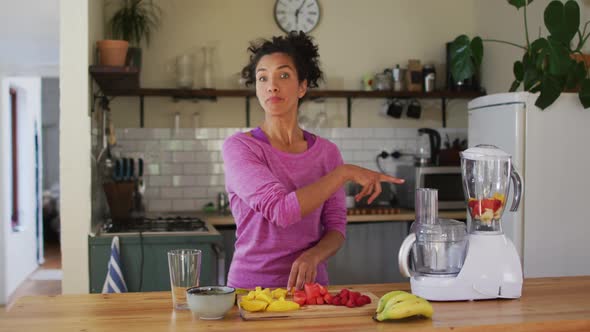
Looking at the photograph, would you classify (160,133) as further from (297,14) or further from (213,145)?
(297,14)

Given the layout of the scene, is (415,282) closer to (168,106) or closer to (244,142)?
(244,142)

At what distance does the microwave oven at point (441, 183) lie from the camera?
489 centimetres

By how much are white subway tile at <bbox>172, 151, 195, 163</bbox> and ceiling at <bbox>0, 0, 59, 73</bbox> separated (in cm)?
135

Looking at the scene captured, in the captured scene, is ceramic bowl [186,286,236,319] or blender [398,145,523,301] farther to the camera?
blender [398,145,523,301]

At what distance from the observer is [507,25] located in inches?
198

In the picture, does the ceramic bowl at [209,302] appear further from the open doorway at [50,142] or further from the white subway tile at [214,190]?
the open doorway at [50,142]

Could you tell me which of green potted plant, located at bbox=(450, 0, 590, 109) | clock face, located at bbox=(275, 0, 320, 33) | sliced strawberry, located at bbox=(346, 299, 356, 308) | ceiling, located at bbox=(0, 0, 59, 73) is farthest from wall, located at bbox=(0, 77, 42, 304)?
sliced strawberry, located at bbox=(346, 299, 356, 308)

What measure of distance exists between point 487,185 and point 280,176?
0.59 m

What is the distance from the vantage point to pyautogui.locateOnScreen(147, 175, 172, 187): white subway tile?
16.7 feet

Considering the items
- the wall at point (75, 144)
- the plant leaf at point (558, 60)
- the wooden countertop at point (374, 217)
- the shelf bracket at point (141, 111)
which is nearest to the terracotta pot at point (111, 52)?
the wall at point (75, 144)

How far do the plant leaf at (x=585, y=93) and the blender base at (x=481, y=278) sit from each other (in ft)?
6.90

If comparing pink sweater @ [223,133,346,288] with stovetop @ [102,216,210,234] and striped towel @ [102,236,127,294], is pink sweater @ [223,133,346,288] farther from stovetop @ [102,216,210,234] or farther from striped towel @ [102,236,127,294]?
stovetop @ [102,216,210,234]

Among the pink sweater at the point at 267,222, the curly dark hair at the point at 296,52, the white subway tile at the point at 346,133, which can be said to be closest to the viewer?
the pink sweater at the point at 267,222

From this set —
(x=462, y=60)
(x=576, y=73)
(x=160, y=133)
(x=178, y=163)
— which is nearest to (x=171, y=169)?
(x=178, y=163)
